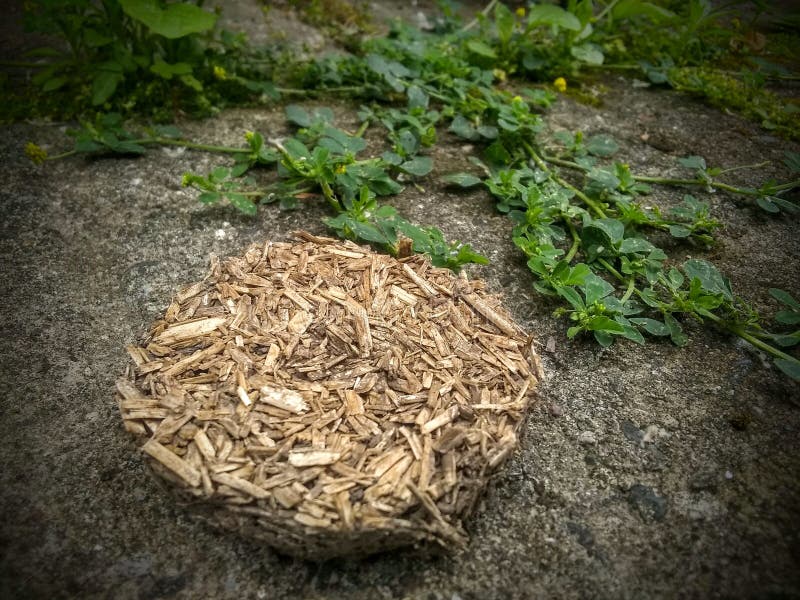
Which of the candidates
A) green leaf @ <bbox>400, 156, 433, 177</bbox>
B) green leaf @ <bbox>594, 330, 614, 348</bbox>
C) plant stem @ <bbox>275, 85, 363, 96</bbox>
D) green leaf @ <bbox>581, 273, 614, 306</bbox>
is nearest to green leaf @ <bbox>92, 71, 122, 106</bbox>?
plant stem @ <bbox>275, 85, 363, 96</bbox>

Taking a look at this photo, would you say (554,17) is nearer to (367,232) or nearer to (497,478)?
(367,232)

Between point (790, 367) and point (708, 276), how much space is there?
41cm

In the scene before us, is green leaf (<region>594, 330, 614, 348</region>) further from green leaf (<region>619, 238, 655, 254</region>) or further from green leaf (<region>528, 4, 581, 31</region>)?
green leaf (<region>528, 4, 581, 31</region>)

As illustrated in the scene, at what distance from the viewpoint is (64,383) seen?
1.69m

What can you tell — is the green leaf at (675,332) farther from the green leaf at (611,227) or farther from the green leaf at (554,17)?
the green leaf at (554,17)

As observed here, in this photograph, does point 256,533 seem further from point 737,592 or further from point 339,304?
point 737,592

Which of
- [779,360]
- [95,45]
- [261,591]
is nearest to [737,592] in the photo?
[779,360]

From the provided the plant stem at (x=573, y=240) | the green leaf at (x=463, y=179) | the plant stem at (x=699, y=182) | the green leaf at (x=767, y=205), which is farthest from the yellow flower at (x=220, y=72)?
the green leaf at (x=767, y=205)

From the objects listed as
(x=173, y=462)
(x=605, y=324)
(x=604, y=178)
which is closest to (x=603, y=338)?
(x=605, y=324)

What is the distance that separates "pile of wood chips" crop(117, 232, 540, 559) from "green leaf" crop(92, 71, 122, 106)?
4.23 ft

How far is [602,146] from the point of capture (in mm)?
2525

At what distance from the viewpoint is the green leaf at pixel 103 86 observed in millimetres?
2523

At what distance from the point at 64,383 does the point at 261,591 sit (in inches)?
35.7

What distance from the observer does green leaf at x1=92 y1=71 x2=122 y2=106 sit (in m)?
2.52
